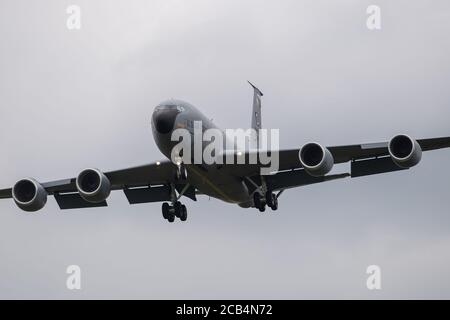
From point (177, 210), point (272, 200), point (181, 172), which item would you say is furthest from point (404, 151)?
point (177, 210)

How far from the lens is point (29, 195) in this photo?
4944 cm

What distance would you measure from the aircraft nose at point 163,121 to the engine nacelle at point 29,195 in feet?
28.1

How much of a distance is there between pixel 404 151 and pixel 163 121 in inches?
430

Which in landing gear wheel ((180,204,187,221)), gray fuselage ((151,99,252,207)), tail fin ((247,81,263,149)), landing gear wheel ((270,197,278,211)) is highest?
tail fin ((247,81,263,149))

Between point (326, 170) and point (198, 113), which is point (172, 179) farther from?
point (326, 170)

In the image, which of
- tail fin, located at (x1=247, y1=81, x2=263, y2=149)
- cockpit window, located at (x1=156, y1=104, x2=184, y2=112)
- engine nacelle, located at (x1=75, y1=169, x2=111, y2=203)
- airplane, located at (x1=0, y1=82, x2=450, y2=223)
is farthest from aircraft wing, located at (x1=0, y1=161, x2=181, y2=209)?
tail fin, located at (x1=247, y1=81, x2=263, y2=149)

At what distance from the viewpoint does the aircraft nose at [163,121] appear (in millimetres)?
43969

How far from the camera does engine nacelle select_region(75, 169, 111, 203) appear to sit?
156 feet

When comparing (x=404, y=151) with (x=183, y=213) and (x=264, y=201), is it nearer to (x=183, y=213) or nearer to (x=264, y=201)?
(x=264, y=201)

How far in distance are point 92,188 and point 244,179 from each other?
7670 mm

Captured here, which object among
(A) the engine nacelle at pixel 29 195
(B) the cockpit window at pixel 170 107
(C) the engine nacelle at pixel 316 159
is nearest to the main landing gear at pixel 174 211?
(A) the engine nacelle at pixel 29 195

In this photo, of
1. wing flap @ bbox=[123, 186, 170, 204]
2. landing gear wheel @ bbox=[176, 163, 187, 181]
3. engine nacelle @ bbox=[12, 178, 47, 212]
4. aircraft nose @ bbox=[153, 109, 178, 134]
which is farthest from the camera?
wing flap @ bbox=[123, 186, 170, 204]

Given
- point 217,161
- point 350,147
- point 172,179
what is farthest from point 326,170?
point 172,179

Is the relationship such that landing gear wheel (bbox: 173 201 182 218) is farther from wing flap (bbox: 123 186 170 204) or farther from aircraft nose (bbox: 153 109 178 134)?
aircraft nose (bbox: 153 109 178 134)
